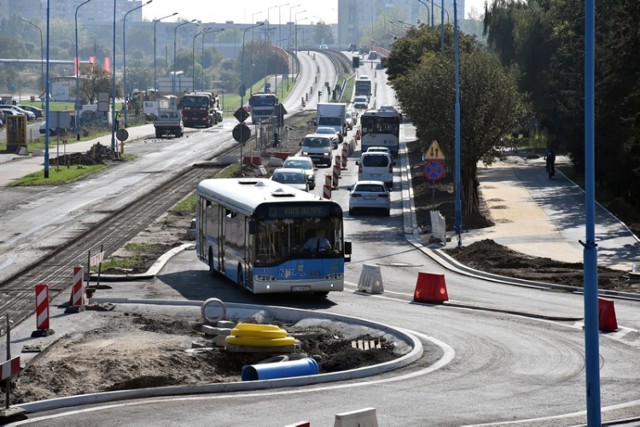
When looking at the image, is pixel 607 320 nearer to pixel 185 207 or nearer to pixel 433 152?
pixel 433 152

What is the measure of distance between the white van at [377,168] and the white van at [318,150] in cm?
1193

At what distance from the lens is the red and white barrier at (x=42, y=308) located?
80.2ft

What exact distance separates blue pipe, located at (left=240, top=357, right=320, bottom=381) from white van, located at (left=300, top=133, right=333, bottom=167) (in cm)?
5262

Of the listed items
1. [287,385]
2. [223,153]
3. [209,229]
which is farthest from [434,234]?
[223,153]

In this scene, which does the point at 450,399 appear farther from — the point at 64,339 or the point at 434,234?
the point at 434,234

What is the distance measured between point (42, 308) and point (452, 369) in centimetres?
814

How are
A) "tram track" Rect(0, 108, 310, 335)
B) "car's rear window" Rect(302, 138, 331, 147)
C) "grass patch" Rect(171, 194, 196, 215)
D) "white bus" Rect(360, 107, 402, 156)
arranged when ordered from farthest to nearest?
"white bus" Rect(360, 107, 402, 156)
"car's rear window" Rect(302, 138, 331, 147)
"grass patch" Rect(171, 194, 196, 215)
"tram track" Rect(0, 108, 310, 335)

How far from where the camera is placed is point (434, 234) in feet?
138

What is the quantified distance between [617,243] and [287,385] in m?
23.6

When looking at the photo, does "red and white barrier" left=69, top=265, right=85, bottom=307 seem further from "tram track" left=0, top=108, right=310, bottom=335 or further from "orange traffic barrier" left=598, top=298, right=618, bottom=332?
"orange traffic barrier" left=598, top=298, right=618, bottom=332

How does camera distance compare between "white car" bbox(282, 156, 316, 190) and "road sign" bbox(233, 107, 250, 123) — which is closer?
"road sign" bbox(233, 107, 250, 123)

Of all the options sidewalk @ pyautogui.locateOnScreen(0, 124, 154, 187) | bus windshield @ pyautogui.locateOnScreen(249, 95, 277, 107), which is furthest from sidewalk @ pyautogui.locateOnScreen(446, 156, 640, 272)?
bus windshield @ pyautogui.locateOnScreen(249, 95, 277, 107)

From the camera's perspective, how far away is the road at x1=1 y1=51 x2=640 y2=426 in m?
17.2

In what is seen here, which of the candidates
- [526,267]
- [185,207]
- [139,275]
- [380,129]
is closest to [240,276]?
[139,275]
